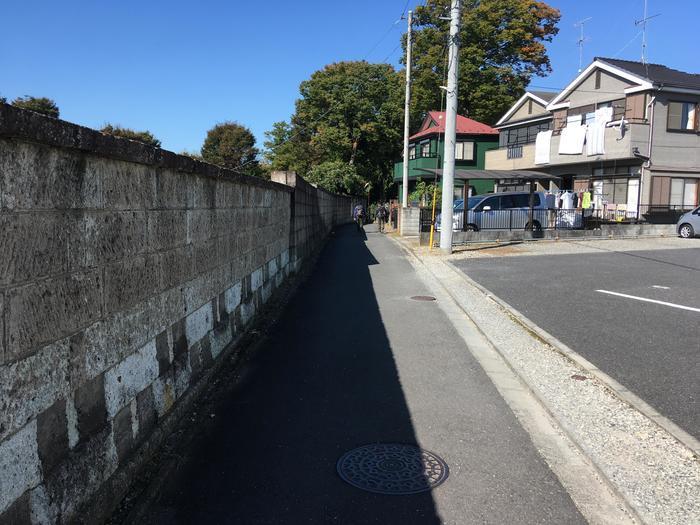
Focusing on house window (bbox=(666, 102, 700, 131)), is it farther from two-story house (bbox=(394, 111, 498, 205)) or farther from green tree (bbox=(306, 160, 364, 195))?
green tree (bbox=(306, 160, 364, 195))

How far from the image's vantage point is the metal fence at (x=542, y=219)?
2147 cm

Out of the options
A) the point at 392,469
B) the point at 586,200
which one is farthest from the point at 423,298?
the point at 586,200

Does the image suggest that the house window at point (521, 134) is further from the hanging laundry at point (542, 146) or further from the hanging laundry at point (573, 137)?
the hanging laundry at point (573, 137)

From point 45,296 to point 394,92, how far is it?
164 ft

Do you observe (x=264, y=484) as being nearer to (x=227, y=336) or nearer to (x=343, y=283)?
(x=227, y=336)

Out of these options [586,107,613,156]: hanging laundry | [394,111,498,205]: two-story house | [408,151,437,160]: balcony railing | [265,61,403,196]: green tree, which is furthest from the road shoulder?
[265,61,403,196]: green tree

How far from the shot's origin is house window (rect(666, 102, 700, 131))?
25641 millimetres

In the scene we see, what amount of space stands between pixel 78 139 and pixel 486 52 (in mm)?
49791

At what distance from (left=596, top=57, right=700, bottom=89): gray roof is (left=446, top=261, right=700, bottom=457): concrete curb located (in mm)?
21968

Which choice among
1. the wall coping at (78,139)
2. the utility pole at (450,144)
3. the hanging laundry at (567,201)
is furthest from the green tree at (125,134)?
the hanging laundry at (567,201)

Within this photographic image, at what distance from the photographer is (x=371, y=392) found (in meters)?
5.12

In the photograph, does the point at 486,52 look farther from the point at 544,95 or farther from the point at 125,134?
the point at 125,134

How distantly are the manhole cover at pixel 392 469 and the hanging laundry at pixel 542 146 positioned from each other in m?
30.4

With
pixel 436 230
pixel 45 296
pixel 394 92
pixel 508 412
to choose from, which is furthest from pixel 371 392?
pixel 394 92
